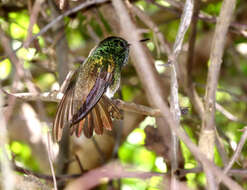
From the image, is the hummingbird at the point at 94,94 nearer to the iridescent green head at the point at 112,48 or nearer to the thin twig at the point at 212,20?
the iridescent green head at the point at 112,48

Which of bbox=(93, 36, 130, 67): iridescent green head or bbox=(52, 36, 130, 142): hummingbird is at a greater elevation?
bbox=(93, 36, 130, 67): iridescent green head

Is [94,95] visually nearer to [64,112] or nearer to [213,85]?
[64,112]

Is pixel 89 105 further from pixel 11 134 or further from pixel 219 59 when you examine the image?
pixel 11 134

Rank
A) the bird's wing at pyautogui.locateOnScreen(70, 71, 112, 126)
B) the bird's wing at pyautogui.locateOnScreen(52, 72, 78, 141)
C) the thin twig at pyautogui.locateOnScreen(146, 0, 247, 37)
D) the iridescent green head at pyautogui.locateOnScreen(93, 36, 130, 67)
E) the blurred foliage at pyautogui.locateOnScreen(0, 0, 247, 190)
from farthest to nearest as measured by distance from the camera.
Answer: the blurred foliage at pyautogui.locateOnScreen(0, 0, 247, 190) → the thin twig at pyautogui.locateOnScreen(146, 0, 247, 37) → the iridescent green head at pyautogui.locateOnScreen(93, 36, 130, 67) → the bird's wing at pyautogui.locateOnScreen(52, 72, 78, 141) → the bird's wing at pyautogui.locateOnScreen(70, 71, 112, 126)

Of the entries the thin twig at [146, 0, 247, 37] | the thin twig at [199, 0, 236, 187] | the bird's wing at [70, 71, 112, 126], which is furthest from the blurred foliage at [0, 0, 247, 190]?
the thin twig at [199, 0, 236, 187]

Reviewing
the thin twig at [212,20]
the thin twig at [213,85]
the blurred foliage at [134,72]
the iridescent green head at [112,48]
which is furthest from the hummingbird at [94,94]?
the thin twig at [213,85]

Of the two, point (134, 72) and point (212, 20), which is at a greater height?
point (212, 20)

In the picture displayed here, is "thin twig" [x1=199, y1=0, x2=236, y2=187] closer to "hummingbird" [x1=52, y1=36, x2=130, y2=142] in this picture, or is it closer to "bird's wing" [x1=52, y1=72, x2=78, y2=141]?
"hummingbird" [x1=52, y1=36, x2=130, y2=142]

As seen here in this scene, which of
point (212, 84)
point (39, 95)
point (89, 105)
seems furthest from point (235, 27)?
point (212, 84)

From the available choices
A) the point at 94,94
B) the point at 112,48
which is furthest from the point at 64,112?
the point at 112,48
